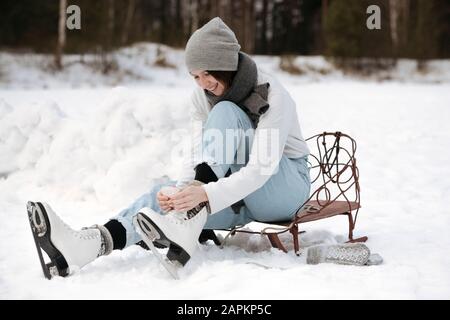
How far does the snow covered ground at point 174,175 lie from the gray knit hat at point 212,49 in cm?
77

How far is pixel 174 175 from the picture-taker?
3.98 meters

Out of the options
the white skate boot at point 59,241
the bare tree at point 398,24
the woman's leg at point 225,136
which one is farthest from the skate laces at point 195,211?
the bare tree at point 398,24

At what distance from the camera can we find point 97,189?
4008mm

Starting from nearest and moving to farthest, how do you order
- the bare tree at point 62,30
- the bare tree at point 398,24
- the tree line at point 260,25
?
the bare tree at point 62,30 < the tree line at point 260,25 < the bare tree at point 398,24

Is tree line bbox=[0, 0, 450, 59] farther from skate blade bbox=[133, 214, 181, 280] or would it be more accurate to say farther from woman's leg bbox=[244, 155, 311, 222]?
skate blade bbox=[133, 214, 181, 280]

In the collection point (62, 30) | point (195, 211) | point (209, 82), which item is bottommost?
point (195, 211)

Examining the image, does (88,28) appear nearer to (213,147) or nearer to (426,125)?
(426,125)

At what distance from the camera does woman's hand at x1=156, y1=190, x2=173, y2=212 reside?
7.27 ft

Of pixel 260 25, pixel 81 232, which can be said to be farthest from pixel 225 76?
pixel 260 25

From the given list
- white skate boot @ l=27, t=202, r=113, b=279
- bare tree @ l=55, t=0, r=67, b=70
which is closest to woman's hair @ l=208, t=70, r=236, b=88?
white skate boot @ l=27, t=202, r=113, b=279

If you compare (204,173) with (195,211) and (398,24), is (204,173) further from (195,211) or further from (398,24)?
(398,24)

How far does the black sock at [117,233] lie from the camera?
232 centimetres

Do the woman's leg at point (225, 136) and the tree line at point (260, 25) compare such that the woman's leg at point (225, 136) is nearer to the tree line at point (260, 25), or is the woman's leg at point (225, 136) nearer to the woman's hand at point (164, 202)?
the woman's hand at point (164, 202)

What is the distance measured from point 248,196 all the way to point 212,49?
0.59 m
